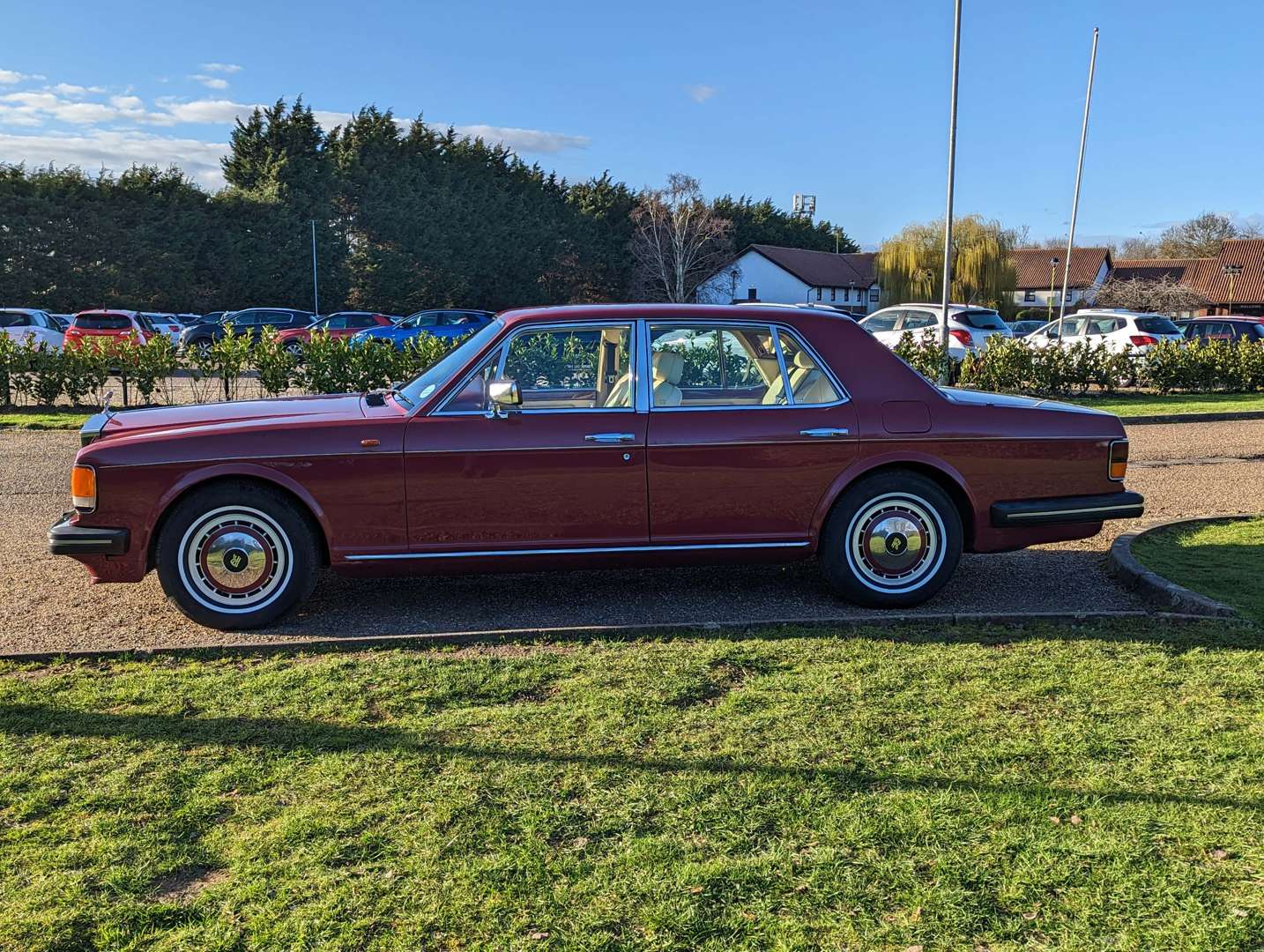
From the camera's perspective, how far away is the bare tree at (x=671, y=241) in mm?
69750

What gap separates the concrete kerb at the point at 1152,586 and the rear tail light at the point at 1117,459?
636 mm

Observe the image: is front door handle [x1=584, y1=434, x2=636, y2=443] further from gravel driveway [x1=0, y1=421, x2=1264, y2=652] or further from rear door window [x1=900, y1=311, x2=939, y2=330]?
rear door window [x1=900, y1=311, x2=939, y2=330]

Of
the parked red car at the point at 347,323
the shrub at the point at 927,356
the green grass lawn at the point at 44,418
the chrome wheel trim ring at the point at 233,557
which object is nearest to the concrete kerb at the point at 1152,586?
the chrome wheel trim ring at the point at 233,557

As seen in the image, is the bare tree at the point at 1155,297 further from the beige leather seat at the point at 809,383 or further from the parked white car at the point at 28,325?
the beige leather seat at the point at 809,383

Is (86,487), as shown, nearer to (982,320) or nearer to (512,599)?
(512,599)

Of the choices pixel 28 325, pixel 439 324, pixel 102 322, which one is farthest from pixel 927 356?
pixel 102 322

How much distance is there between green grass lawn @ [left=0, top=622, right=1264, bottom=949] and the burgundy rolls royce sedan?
27.4 inches

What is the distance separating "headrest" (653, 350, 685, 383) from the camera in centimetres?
580

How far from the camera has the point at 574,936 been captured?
108 inches

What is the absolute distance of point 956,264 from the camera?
205ft

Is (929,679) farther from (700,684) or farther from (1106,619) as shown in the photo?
(1106,619)

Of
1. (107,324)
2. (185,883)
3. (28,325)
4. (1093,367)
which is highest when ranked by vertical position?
(107,324)

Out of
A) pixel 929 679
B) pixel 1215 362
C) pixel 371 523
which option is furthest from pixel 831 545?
pixel 1215 362

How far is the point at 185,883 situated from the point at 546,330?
3.50 m
